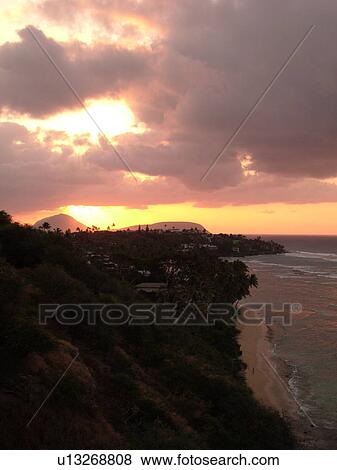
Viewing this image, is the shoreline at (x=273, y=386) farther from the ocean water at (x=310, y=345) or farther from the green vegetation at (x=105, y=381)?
the green vegetation at (x=105, y=381)

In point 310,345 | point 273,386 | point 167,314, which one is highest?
point 167,314

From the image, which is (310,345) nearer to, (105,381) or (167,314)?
(167,314)

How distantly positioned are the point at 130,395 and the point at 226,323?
101 ft

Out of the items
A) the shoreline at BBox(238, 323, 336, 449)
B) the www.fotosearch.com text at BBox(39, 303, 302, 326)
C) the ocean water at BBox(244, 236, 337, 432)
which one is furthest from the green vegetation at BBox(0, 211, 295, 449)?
the ocean water at BBox(244, 236, 337, 432)

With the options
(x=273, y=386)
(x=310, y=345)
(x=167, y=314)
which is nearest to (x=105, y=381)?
(x=273, y=386)

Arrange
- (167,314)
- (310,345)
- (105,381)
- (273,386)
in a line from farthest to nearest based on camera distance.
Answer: (310,345)
(167,314)
(273,386)
(105,381)

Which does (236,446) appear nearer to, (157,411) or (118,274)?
(157,411)

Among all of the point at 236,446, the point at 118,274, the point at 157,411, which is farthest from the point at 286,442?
the point at 118,274

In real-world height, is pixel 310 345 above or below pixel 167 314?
below

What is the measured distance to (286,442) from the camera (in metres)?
22.0

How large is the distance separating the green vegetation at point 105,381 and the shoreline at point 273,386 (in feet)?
4.90

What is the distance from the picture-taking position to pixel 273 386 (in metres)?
33.3

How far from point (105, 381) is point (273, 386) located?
54.4 feet

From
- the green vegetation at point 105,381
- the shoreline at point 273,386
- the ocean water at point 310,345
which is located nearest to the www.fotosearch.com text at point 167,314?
the green vegetation at point 105,381
